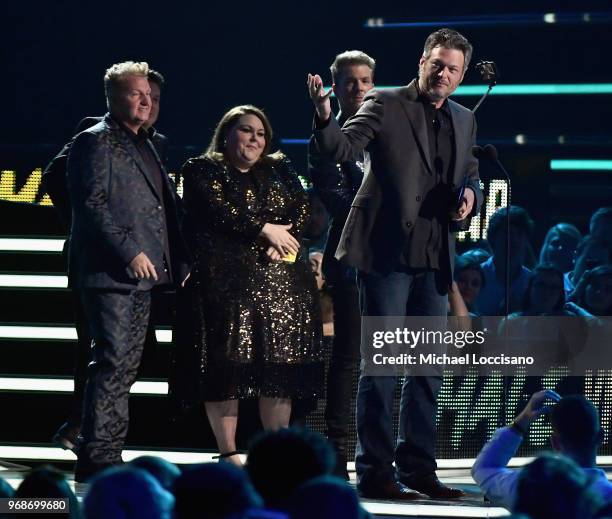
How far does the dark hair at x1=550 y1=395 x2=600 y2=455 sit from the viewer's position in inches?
131

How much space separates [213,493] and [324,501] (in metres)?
0.20

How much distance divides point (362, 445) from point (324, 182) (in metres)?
1.14

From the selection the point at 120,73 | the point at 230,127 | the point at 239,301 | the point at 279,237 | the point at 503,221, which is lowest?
the point at 239,301

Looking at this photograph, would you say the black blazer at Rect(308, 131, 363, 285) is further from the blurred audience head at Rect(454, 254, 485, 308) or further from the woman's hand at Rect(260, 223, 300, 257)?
the blurred audience head at Rect(454, 254, 485, 308)

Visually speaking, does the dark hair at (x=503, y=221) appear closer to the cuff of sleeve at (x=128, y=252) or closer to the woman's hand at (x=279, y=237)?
the woman's hand at (x=279, y=237)

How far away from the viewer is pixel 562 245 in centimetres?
750

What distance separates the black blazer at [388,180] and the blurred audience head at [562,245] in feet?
9.58

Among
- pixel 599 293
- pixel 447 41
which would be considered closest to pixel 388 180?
pixel 447 41

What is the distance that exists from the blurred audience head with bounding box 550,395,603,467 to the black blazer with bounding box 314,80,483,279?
1286 millimetres

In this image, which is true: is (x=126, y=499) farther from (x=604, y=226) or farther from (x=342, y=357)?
(x=604, y=226)

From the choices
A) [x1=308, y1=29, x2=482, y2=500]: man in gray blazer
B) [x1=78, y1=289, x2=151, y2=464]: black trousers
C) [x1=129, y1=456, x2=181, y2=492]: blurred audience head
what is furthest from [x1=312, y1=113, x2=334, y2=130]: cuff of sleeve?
[x1=129, y1=456, x2=181, y2=492]: blurred audience head

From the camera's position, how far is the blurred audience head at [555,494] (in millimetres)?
2219

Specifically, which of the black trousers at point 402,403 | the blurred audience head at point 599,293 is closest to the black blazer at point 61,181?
the black trousers at point 402,403

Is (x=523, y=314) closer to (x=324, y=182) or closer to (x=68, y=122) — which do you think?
(x=324, y=182)
